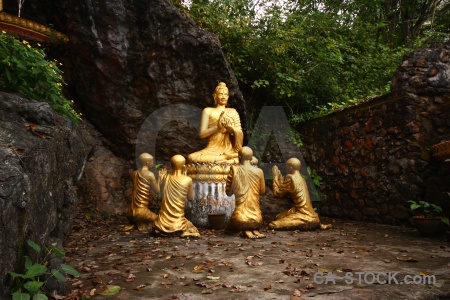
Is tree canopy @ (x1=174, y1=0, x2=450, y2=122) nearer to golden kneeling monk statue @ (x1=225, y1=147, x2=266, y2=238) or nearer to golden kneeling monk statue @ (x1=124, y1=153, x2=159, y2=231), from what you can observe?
golden kneeling monk statue @ (x1=225, y1=147, x2=266, y2=238)

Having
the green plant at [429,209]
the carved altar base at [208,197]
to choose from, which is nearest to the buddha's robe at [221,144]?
the carved altar base at [208,197]

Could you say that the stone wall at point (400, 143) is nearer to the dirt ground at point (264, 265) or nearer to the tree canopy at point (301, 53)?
the dirt ground at point (264, 265)

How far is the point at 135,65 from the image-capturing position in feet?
26.9

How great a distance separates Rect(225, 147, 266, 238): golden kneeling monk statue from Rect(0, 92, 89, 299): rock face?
2.27m

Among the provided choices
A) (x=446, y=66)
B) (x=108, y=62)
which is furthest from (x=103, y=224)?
(x=446, y=66)

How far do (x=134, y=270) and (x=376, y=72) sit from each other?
917cm

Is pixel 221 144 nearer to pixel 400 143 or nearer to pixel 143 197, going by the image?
pixel 143 197

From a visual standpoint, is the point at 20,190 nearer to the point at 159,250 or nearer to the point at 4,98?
the point at 4,98

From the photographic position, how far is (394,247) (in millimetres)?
4500

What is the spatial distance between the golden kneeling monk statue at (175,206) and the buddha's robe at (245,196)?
1.90ft

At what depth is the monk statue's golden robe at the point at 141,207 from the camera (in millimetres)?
5906

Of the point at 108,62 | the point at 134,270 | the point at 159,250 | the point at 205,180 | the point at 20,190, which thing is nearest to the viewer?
the point at 20,190

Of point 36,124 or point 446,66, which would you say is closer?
point 36,124

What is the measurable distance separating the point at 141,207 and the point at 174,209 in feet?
2.68
